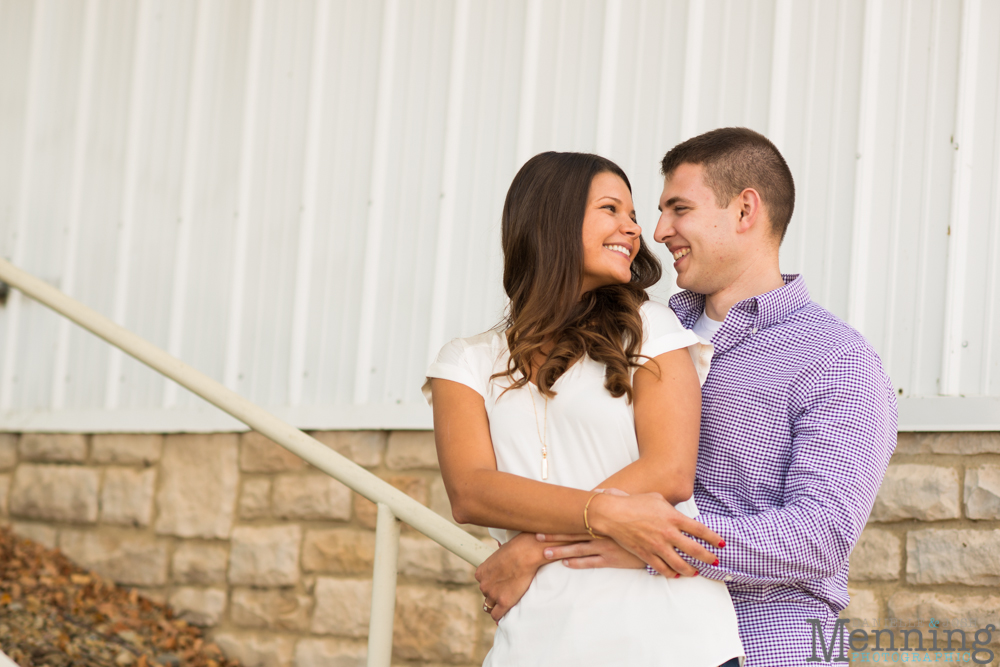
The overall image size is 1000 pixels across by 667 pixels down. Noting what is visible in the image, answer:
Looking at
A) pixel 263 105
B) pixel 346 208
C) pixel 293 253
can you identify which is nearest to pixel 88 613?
pixel 293 253

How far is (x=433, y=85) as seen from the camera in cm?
390

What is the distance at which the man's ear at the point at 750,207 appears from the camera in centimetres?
223

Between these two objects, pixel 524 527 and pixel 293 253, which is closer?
pixel 524 527

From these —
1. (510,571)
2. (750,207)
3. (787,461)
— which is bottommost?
(510,571)

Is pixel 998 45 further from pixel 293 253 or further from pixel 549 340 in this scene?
pixel 293 253

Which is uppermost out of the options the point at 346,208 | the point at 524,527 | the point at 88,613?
the point at 346,208

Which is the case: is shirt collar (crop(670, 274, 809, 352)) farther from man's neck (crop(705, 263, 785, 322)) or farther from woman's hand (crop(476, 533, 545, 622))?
woman's hand (crop(476, 533, 545, 622))

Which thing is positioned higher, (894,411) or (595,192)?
(595,192)

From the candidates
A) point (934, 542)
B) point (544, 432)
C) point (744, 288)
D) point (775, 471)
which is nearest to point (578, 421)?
point (544, 432)

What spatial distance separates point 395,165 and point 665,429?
252cm

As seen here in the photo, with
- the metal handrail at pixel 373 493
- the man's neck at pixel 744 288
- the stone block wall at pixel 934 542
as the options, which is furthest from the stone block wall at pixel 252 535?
the man's neck at pixel 744 288

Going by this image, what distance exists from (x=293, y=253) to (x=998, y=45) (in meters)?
2.68

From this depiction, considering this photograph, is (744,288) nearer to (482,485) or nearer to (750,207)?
(750,207)

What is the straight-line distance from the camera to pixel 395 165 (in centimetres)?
395
